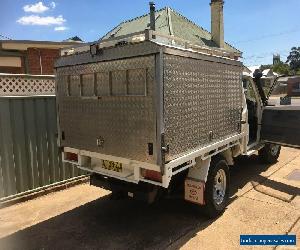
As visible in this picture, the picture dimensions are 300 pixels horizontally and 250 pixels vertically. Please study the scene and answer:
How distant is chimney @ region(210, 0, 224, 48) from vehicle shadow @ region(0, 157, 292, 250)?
799 inches

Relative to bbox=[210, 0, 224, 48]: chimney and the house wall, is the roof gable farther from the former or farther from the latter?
the house wall

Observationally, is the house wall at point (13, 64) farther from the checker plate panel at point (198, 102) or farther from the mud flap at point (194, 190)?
the mud flap at point (194, 190)

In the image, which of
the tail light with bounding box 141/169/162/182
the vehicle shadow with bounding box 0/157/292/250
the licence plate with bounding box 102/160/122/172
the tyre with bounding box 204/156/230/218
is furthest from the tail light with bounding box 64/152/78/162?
the tyre with bounding box 204/156/230/218

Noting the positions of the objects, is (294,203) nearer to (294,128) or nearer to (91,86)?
(294,128)

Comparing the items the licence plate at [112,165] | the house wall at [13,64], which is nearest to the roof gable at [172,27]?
the house wall at [13,64]

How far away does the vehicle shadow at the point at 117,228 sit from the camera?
476cm

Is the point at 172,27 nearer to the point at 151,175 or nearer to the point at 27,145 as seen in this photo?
the point at 27,145

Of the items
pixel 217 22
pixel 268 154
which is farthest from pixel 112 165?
pixel 217 22

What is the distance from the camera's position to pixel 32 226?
216 inches

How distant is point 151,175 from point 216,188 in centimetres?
173

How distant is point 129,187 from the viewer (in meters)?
4.89

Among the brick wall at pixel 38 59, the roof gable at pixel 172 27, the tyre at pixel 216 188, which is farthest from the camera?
the roof gable at pixel 172 27

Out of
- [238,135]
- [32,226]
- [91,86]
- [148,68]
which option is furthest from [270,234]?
[32,226]

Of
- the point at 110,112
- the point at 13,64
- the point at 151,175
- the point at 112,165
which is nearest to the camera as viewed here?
the point at 151,175
